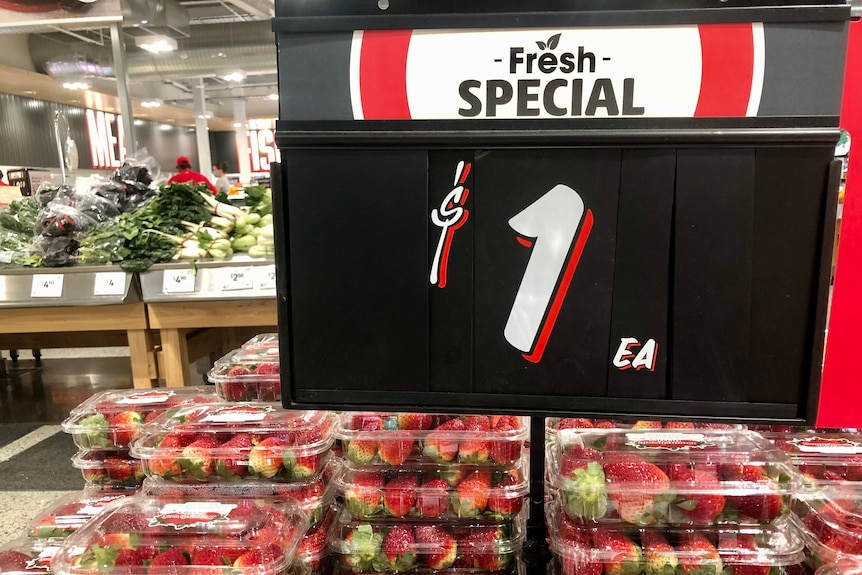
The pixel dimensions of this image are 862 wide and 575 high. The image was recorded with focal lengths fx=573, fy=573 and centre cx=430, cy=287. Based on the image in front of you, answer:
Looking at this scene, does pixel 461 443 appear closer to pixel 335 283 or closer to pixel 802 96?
pixel 335 283

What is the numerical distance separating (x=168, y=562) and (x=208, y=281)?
5.71ft

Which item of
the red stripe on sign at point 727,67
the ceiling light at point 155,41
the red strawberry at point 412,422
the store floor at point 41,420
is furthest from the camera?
the ceiling light at point 155,41

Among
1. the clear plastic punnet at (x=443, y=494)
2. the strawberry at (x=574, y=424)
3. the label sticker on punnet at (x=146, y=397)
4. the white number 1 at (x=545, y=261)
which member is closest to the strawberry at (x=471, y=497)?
the clear plastic punnet at (x=443, y=494)

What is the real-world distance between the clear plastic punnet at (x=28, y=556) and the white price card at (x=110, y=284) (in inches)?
60.0

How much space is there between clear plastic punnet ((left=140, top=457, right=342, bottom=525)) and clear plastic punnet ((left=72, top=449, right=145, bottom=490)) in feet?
0.71

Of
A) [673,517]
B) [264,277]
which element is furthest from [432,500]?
[264,277]

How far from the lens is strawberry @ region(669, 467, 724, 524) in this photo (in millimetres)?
803

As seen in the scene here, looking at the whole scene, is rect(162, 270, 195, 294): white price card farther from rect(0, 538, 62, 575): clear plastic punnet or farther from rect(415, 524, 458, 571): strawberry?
rect(415, 524, 458, 571): strawberry

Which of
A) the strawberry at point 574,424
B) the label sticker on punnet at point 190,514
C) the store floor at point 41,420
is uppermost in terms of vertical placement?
the strawberry at point 574,424

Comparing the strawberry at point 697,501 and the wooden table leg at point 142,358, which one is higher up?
the strawberry at point 697,501

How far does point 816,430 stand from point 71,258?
2888 millimetres

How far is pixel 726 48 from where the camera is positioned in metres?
0.59

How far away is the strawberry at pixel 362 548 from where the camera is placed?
35.3 inches

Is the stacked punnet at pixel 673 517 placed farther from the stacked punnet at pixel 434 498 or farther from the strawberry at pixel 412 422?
the strawberry at pixel 412 422
